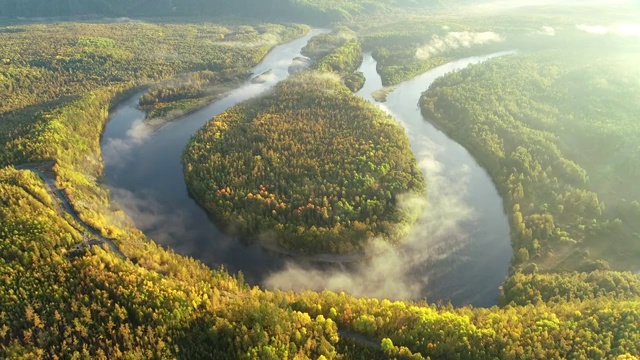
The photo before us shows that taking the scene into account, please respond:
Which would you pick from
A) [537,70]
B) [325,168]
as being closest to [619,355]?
[325,168]

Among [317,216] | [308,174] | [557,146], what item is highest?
[557,146]

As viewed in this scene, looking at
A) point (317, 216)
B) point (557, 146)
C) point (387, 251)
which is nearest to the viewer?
point (387, 251)

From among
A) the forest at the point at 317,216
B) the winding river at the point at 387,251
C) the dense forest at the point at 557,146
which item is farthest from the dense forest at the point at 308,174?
the dense forest at the point at 557,146

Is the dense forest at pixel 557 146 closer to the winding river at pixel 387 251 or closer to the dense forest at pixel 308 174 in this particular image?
the winding river at pixel 387 251

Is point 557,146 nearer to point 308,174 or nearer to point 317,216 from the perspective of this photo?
point 308,174

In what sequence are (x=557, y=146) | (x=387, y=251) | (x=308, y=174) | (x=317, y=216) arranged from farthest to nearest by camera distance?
(x=557, y=146) < (x=308, y=174) < (x=317, y=216) < (x=387, y=251)

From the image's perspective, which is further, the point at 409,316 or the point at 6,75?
the point at 6,75

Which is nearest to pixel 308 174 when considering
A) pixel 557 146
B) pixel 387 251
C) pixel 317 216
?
pixel 317 216

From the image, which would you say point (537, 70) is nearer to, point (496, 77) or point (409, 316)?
point (496, 77)
